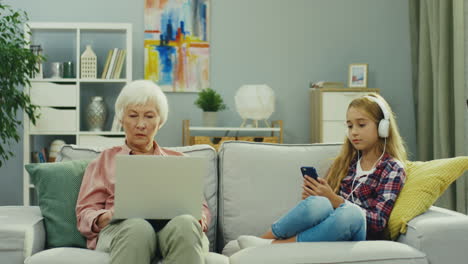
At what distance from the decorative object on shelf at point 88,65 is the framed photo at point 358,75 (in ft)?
6.64

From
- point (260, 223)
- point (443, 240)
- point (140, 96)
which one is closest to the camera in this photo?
point (443, 240)

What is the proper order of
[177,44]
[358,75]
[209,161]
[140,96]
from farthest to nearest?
[177,44], [358,75], [209,161], [140,96]

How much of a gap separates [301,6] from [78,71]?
1923 mm

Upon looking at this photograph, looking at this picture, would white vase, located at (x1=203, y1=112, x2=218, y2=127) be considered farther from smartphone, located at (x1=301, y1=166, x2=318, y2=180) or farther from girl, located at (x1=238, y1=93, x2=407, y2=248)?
smartphone, located at (x1=301, y1=166, x2=318, y2=180)

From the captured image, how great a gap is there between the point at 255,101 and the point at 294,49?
2.38 ft

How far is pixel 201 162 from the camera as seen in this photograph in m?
1.90

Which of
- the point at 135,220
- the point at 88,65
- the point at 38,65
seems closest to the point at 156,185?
the point at 135,220

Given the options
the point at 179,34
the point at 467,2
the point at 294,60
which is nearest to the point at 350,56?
the point at 294,60

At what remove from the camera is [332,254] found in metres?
1.85

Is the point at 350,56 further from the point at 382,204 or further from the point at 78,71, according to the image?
the point at 382,204

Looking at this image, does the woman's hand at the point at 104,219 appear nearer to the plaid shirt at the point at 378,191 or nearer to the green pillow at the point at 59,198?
the green pillow at the point at 59,198

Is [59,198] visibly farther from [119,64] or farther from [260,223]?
[119,64]

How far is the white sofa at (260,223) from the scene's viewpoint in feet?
6.12

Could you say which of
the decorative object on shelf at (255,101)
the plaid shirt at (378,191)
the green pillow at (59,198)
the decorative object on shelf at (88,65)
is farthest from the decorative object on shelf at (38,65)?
the plaid shirt at (378,191)
